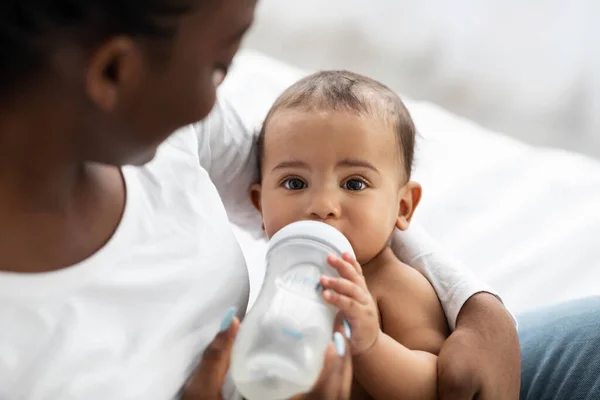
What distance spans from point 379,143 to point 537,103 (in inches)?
41.4

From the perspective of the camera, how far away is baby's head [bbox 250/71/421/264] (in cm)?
100

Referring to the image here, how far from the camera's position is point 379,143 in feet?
3.39

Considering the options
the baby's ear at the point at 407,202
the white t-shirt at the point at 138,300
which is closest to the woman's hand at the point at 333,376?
the white t-shirt at the point at 138,300

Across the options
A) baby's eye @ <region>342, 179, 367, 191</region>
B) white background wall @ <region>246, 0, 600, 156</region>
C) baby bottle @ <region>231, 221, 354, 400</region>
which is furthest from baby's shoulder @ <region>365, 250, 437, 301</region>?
white background wall @ <region>246, 0, 600, 156</region>

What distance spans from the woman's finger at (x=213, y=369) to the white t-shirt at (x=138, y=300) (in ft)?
0.05

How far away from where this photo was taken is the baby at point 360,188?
0.98 metres

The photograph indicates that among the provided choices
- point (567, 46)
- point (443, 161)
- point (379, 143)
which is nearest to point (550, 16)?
point (567, 46)

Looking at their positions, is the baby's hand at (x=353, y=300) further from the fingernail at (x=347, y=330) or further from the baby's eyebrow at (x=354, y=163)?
the baby's eyebrow at (x=354, y=163)

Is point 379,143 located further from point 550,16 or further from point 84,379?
point 550,16

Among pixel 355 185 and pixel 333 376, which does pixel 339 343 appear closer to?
pixel 333 376

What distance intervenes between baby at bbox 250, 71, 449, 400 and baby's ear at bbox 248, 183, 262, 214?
0.03 metres

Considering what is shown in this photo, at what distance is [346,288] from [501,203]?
2.59 ft

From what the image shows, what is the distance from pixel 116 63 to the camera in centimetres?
58

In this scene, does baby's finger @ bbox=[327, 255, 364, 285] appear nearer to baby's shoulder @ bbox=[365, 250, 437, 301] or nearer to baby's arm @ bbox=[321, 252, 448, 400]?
baby's arm @ bbox=[321, 252, 448, 400]
